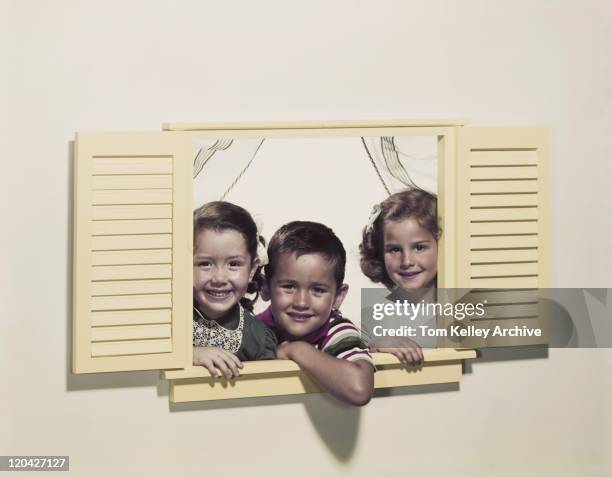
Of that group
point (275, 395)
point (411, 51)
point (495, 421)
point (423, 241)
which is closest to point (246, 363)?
point (275, 395)

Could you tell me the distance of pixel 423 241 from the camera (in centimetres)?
218

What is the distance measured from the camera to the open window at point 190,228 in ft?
6.40

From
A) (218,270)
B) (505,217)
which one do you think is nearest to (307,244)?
(218,270)

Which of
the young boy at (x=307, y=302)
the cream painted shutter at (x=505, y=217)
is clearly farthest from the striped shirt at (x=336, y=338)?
the cream painted shutter at (x=505, y=217)

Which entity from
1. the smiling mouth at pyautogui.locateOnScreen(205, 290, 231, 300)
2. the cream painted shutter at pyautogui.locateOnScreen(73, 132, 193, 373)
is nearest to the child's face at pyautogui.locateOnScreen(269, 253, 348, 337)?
the smiling mouth at pyautogui.locateOnScreen(205, 290, 231, 300)

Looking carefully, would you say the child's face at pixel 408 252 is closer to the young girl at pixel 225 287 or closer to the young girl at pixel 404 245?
the young girl at pixel 404 245

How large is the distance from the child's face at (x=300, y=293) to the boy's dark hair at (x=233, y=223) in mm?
49

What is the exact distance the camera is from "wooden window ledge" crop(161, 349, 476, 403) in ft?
6.67

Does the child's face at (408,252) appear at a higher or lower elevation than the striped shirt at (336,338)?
higher

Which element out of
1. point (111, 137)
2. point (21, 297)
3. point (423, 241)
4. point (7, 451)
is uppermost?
point (111, 137)

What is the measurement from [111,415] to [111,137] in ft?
1.98

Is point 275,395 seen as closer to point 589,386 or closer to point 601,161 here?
point 589,386

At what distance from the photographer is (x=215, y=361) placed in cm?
204

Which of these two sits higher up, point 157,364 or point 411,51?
point 411,51
